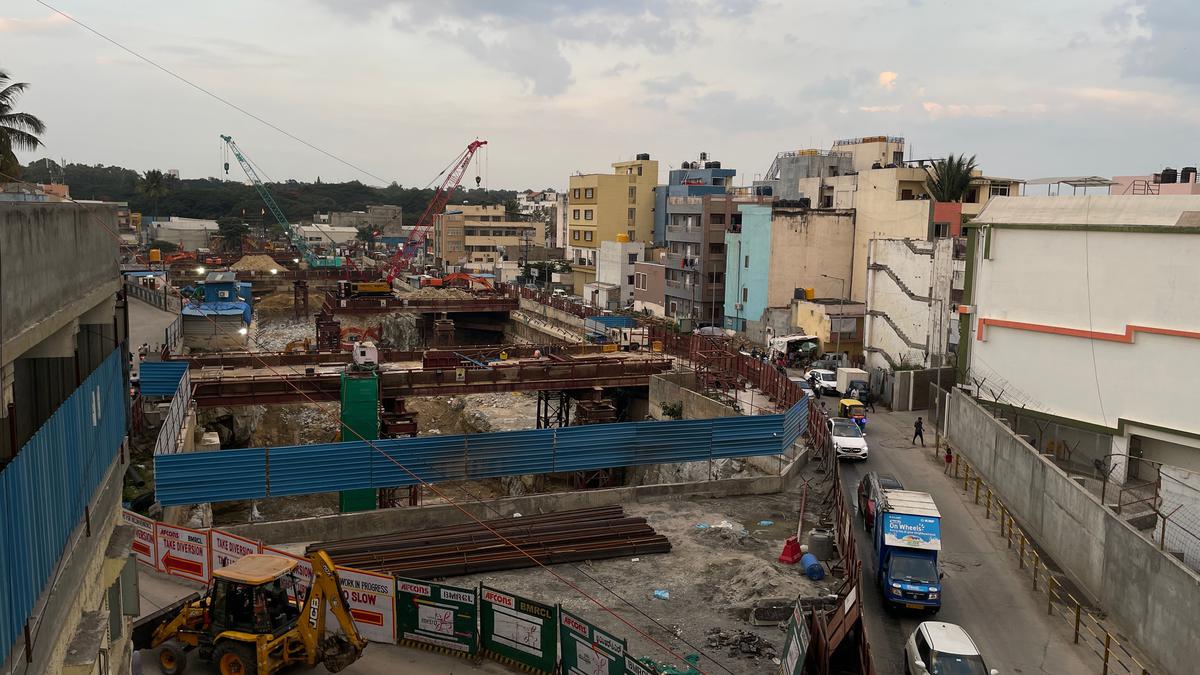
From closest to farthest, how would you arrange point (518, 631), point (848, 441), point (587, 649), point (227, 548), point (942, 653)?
point (587, 649), point (942, 653), point (518, 631), point (227, 548), point (848, 441)

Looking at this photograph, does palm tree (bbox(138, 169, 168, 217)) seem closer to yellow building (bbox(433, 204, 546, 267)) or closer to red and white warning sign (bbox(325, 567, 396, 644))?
yellow building (bbox(433, 204, 546, 267))

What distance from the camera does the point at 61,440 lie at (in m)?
8.62

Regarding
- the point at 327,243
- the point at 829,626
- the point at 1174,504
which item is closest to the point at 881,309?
the point at 1174,504

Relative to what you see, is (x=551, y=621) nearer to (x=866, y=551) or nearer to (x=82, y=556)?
(x=82, y=556)

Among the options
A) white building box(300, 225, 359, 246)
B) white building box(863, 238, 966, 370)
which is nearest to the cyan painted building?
white building box(863, 238, 966, 370)

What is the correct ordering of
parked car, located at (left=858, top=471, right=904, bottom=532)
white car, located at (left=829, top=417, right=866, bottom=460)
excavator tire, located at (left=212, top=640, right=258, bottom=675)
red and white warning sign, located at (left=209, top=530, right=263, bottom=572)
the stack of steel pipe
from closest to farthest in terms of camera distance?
excavator tire, located at (left=212, top=640, right=258, bottom=675), red and white warning sign, located at (left=209, top=530, right=263, bottom=572), the stack of steel pipe, parked car, located at (left=858, top=471, right=904, bottom=532), white car, located at (left=829, top=417, right=866, bottom=460)

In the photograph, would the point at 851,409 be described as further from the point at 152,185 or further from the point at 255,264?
the point at 152,185

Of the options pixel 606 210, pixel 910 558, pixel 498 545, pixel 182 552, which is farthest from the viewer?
pixel 606 210

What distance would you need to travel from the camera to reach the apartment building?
7.04 m

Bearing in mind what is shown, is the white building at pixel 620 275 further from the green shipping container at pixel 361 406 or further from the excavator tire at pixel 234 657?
the excavator tire at pixel 234 657

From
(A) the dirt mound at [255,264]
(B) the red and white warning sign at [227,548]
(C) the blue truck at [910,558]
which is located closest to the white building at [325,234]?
(A) the dirt mound at [255,264]

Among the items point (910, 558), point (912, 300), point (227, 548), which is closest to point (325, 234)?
point (912, 300)

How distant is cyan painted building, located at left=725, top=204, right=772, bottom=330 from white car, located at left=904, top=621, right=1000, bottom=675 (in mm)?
47021

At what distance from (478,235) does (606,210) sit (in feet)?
128
